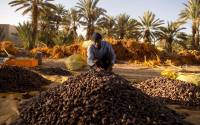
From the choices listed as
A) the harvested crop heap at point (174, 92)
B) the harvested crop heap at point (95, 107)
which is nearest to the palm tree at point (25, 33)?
the harvested crop heap at point (174, 92)

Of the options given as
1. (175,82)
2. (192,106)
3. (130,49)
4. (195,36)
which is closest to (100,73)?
(192,106)

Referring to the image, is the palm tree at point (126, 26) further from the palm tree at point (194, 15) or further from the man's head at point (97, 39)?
the man's head at point (97, 39)

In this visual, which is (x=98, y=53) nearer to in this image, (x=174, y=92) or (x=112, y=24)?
(x=174, y=92)

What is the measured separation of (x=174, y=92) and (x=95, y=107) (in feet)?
10.2

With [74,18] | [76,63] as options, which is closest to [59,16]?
[74,18]

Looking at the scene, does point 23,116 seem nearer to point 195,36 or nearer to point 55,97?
point 55,97

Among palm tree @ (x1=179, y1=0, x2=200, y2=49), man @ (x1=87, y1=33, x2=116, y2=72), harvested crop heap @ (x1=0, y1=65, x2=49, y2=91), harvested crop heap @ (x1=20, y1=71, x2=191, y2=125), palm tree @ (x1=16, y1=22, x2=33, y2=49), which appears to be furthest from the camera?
palm tree @ (x1=179, y1=0, x2=200, y2=49)

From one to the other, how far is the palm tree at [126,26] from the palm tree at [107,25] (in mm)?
898

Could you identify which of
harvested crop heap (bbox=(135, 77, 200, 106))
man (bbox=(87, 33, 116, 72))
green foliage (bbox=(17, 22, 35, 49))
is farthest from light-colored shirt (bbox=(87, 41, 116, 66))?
green foliage (bbox=(17, 22, 35, 49))

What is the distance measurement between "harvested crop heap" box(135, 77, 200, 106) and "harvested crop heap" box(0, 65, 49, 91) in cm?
269

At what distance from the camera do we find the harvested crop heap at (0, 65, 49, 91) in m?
7.79

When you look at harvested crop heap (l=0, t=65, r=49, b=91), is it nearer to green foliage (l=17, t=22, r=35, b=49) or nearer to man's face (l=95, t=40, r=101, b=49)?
man's face (l=95, t=40, r=101, b=49)

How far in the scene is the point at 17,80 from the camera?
8.23m

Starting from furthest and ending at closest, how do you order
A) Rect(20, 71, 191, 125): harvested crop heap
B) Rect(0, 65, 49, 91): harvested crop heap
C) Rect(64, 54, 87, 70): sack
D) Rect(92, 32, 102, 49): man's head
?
Rect(64, 54, 87, 70): sack < Rect(0, 65, 49, 91): harvested crop heap < Rect(92, 32, 102, 49): man's head < Rect(20, 71, 191, 125): harvested crop heap
